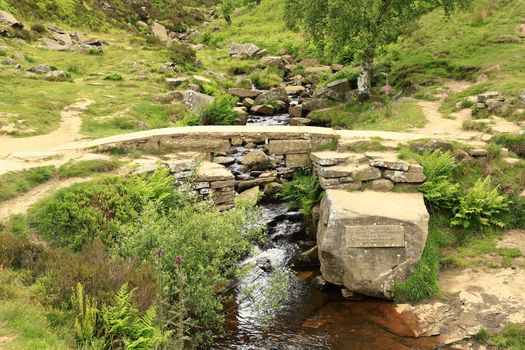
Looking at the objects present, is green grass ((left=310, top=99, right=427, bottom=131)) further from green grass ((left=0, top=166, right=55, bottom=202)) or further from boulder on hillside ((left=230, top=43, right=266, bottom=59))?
boulder on hillside ((left=230, top=43, right=266, bottom=59))

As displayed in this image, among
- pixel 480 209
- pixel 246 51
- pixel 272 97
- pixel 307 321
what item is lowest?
pixel 307 321

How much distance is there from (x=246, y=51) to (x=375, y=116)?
72.6 feet

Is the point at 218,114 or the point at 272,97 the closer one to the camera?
the point at 218,114

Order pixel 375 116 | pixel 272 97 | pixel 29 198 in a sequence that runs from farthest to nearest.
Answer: pixel 272 97, pixel 375 116, pixel 29 198

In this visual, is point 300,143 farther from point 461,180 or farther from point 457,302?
point 457,302

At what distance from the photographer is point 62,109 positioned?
64.3 ft

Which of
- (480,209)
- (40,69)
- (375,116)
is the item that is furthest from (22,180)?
(40,69)

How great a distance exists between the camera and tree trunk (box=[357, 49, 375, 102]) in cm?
2198

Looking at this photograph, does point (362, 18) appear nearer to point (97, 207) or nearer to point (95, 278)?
point (97, 207)

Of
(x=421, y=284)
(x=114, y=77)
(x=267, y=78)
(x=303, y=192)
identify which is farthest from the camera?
(x=267, y=78)

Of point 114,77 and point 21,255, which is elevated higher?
point 114,77

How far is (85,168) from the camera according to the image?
12.2m

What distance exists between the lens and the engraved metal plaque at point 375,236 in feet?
34.0

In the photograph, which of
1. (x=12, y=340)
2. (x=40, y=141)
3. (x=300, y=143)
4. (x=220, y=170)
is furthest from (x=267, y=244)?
(x=40, y=141)
